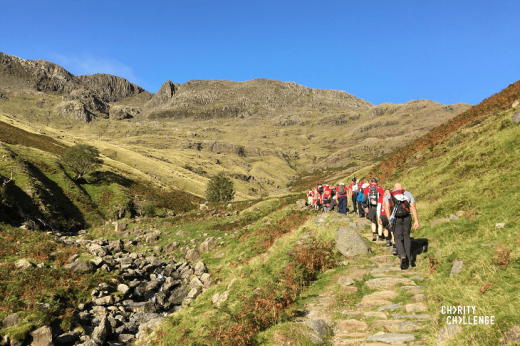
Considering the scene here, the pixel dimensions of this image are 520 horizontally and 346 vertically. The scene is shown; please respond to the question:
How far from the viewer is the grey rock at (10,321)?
12.5 metres

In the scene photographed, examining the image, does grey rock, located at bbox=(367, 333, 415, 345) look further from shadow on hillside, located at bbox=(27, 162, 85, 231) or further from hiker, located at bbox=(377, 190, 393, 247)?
shadow on hillside, located at bbox=(27, 162, 85, 231)

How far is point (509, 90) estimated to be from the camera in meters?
28.6

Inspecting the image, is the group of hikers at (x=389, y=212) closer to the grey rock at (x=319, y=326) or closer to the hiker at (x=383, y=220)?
the hiker at (x=383, y=220)

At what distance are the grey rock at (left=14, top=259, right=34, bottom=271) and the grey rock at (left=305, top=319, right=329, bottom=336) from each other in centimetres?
2016

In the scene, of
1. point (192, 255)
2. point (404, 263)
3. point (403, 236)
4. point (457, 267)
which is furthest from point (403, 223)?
point (192, 255)

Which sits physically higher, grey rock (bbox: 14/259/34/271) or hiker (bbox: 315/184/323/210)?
hiker (bbox: 315/184/323/210)

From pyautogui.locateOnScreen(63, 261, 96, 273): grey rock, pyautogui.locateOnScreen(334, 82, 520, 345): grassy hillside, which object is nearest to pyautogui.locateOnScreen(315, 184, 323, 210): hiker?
pyautogui.locateOnScreen(334, 82, 520, 345): grassy hillside

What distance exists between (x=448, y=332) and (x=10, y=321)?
1835 cm

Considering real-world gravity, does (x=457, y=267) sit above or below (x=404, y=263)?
above

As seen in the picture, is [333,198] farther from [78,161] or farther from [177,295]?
[78,161]

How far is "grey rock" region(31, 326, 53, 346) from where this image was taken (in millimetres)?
11977

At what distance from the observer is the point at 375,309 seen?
8.36 m

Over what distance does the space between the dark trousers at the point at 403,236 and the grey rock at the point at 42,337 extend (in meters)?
16.5

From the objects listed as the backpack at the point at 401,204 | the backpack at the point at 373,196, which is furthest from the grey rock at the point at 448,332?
the backpack at the point at 373,196
